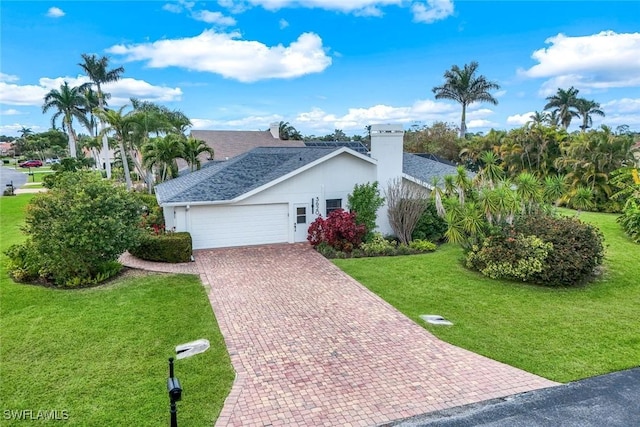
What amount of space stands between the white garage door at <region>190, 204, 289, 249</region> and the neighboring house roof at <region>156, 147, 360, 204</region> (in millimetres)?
613

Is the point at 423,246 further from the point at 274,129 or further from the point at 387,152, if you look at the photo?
the point at 274,129

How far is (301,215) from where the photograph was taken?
60.7 ft

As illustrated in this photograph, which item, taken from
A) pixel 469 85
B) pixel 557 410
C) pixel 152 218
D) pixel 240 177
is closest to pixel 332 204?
pixel 240 177

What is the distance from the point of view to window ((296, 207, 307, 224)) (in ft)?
60.5

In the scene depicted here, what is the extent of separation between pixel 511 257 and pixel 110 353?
38.8 feet

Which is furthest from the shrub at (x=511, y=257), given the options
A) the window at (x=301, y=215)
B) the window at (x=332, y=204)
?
the window at (x=301, y=215)

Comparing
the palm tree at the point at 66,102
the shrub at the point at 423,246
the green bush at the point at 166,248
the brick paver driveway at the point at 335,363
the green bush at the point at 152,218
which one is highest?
the palm tree at the point at 66,102

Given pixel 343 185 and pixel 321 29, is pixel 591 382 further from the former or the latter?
pixel 321 29

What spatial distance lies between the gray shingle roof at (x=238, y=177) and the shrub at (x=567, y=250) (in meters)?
9.31

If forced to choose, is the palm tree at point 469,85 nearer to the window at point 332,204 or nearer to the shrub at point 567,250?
the window at point 332,204

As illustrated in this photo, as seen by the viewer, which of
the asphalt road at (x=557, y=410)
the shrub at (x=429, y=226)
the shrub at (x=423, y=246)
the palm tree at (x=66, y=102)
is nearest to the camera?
the asphalt road at (x=557, y=410)

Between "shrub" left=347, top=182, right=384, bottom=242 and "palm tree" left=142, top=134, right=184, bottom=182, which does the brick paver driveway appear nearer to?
"shrub" left=347, top=182, right=384, bottom=242

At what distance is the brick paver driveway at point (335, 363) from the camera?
6469 millimetres

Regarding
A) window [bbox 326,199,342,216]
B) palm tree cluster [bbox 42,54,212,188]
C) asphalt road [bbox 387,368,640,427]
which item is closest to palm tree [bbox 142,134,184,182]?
palm tree cluster [bbox 42,54,212,188]
